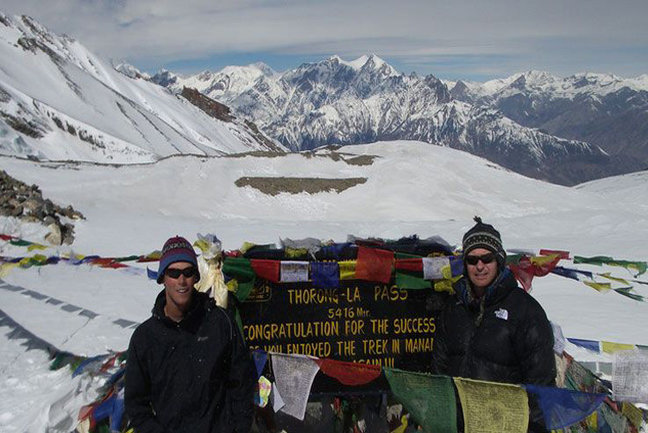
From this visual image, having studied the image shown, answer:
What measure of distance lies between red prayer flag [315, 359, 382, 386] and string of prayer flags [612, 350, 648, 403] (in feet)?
7.03

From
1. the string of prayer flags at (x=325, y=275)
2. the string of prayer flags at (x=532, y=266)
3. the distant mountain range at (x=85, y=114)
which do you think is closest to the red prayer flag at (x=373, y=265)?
the string of prayer flags at (x=325, y=275)

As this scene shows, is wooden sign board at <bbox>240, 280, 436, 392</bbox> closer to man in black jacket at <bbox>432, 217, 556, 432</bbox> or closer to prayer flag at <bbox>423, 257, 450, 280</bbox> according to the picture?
prayer flag at <bbox>423, 257, 450, 280</bbox>

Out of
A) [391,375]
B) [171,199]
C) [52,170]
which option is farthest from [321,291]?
[52,170]

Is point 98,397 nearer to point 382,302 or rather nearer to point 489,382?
point 382,302

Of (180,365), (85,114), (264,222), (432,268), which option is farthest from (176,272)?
(85,114)

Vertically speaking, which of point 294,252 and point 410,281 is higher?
point 294,252

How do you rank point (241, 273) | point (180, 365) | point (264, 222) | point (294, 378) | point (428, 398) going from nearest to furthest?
point (180, 365)
point (428, 398)
point (294, 378)
point (241, 273)
point (264, 222)

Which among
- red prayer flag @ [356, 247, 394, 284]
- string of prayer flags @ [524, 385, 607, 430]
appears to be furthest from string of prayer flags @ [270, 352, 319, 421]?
string of prayer flags @ [524, 385, 607, 430]

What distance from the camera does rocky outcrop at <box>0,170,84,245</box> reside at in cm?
1463

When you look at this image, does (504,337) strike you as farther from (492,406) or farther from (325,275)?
(325,275)

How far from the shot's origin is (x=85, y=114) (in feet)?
283

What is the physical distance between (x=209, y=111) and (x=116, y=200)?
140755 millimetres

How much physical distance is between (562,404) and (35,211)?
14632 mm

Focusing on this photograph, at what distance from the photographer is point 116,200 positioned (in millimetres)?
25281
